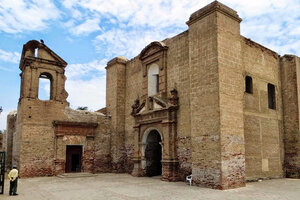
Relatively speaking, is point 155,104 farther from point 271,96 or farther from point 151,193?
point 271,96

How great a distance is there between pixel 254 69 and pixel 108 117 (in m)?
9.41

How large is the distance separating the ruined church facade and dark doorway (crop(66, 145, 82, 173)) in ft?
0.19

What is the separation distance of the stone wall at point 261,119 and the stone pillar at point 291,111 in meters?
0.40

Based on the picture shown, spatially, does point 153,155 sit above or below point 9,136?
below

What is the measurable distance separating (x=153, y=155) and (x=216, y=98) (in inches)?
237

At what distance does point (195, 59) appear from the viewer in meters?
A: 12.7

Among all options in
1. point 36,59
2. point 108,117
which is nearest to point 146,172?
point 108,117

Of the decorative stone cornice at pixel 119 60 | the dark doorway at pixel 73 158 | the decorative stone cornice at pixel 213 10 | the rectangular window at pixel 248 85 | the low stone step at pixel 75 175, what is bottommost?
the low stone step at pixel 75 175

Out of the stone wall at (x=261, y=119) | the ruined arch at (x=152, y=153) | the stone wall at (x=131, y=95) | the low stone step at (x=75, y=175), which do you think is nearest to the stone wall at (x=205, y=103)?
the stone wall at (x=261, y=119)

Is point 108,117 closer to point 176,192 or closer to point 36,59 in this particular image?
point 36,59

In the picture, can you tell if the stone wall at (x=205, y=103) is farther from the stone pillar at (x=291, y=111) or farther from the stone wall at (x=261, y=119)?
the stone pillar at (x=291, y=111)

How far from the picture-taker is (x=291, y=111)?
51.1 ft

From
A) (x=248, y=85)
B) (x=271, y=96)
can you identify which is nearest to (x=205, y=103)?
(x=248, y=85)

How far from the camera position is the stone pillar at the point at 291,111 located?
15.1m
